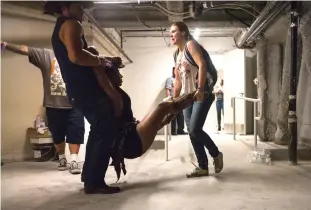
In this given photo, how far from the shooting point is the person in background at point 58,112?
10.6 feet

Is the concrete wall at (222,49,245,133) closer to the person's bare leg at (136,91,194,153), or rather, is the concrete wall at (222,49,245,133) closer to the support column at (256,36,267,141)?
the support column at (256,36,267,141)

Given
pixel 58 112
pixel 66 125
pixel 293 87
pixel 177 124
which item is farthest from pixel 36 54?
pixel 177 124

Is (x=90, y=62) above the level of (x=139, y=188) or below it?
above

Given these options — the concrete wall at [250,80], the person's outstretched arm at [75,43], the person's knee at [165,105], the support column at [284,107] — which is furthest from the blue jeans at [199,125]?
the concrete wall at [250,80]

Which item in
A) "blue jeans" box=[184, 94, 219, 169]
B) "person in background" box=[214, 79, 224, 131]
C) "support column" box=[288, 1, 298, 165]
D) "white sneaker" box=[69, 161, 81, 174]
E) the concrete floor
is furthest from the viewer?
"person in background" box=[214, 79, 224, 131]

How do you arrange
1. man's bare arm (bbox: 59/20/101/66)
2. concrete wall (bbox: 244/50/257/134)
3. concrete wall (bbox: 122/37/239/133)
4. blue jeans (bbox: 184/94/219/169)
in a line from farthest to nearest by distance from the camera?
concrete wall (bbox: 122/37/239/133)
concrete wall (bbox: 244/50/257/134)
blue jeans (bbox: 184/94/219/169)
man's bare arm (bbox: 59/20/101/66)

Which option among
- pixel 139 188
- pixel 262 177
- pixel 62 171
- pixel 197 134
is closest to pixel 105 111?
pixel 139 188

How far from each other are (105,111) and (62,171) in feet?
4.00

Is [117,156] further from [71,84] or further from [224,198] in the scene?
[224,198]

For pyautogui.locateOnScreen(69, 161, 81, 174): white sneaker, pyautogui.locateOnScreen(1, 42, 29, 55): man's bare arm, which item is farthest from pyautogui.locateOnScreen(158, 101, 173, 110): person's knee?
pyautogui.locateOnScreen(1, 42, 29, 55): man's bare arm

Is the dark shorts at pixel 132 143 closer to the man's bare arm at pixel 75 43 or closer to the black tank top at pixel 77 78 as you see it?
the black tank top at pixel 77 78

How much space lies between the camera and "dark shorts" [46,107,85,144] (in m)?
3.24

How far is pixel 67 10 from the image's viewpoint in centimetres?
227

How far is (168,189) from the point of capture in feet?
7.89
